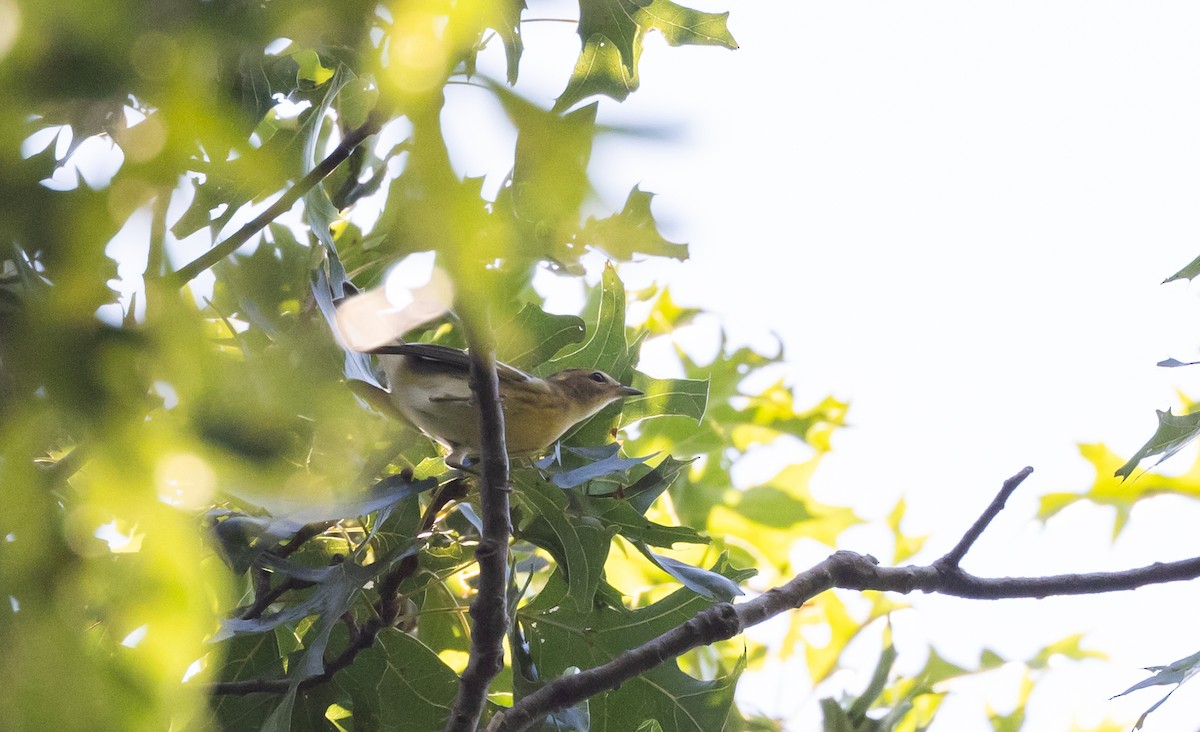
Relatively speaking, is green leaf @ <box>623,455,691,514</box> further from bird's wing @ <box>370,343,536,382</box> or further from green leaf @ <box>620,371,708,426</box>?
bird's wing @ <box>370,343,536,382</box>

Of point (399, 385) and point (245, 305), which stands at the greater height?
point (245, 305)

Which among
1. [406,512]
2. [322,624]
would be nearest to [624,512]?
[406,512]

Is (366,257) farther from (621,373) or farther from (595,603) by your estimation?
(595,603)

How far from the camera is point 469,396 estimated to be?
8.74 ft

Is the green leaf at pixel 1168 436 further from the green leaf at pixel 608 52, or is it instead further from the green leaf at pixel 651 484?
the green leaf at pixel 608 52

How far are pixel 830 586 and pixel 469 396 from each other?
109cm

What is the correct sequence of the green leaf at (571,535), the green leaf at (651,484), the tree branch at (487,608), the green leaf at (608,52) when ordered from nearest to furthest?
the tree branch at (487,608) → the green leaf at (608,52) → the green leaf at (571,535) → the green leaf at (651,484)

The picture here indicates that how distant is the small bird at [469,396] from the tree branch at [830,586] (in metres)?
0.82

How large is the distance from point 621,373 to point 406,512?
0.73 meters

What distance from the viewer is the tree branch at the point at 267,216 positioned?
0.64 metres

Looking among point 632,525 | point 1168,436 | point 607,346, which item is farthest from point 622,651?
point 1168,436

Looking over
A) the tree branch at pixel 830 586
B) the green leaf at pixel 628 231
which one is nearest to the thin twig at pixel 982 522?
the tree branch at pixel 830 586

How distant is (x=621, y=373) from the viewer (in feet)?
8.64

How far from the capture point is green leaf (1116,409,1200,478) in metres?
1.96
